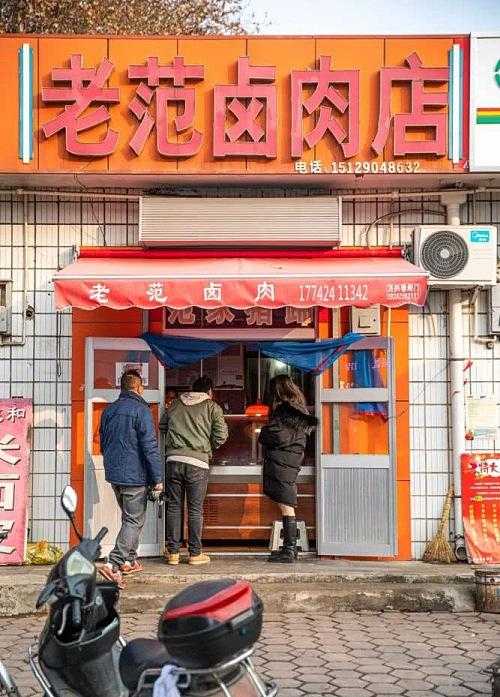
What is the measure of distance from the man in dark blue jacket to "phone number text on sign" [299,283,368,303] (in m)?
1.78

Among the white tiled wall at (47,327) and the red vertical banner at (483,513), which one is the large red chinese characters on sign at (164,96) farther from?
the red vertical banner at (483,513)

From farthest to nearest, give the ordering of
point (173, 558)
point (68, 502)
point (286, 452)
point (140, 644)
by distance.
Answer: point (286, 452) → point (173, 558) → point (68, 502) → point (140, 644)

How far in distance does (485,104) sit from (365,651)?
5.12m

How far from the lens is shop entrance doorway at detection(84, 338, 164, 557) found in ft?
30.3

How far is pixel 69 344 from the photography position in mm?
9461

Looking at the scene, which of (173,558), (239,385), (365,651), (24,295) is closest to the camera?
(365,651)

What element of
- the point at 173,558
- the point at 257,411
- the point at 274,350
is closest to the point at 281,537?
the point at 173,558

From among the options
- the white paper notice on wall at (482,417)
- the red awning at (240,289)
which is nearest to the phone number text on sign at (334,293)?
the red awning at (240,289)

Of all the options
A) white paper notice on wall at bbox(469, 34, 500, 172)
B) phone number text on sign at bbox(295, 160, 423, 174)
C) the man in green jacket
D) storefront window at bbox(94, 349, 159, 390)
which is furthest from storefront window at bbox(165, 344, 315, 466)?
white paper notice on wall at bbox(469, 34, 500, 172)

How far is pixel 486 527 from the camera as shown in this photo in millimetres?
9000

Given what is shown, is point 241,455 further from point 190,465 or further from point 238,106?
point 238,106

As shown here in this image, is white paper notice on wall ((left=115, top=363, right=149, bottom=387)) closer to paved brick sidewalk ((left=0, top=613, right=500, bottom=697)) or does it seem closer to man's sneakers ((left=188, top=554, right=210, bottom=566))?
man's sneakers ((left=188, top=554, right=210, bottom=566))

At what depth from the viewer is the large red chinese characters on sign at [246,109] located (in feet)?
29.4

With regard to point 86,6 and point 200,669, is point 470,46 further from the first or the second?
point 86,6
